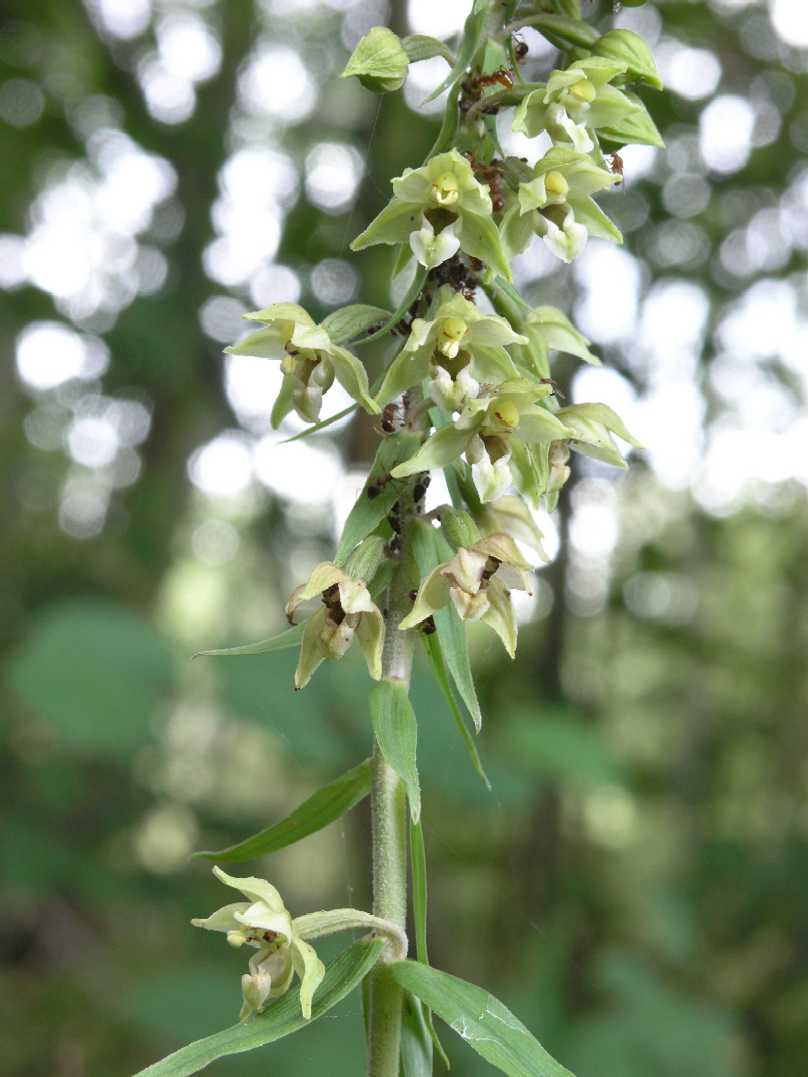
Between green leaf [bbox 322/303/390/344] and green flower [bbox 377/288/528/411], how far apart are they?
0.32 feet

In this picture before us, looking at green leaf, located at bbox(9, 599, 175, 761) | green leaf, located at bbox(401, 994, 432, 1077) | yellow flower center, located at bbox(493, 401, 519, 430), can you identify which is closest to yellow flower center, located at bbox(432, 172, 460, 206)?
yellow flower center, located at bbox(493, 401, 519, 430)

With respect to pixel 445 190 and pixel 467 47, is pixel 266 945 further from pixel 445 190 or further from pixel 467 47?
pixel 467 47

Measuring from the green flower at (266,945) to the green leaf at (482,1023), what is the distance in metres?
0.10

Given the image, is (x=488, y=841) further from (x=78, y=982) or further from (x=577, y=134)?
(x=577, y=134)

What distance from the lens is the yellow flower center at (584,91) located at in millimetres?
1206

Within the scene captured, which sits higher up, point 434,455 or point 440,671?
point 434,455

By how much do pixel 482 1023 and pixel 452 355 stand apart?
2.14 feet

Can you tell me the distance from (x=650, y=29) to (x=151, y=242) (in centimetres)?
277

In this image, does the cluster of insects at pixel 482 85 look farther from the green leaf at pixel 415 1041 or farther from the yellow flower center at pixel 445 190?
the green leaf at pixel 415 1041

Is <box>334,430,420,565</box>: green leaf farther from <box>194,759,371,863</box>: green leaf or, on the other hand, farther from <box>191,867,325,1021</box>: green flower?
<box>191,867,325,1021</box>: green flower

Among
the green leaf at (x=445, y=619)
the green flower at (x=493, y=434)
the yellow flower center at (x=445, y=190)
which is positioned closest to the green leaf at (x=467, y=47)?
the yellow flower center at (x=445, y=190)

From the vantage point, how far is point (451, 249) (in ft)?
3.84

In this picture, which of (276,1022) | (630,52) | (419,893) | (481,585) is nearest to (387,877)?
(419,893)

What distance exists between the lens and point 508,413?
119 cm
